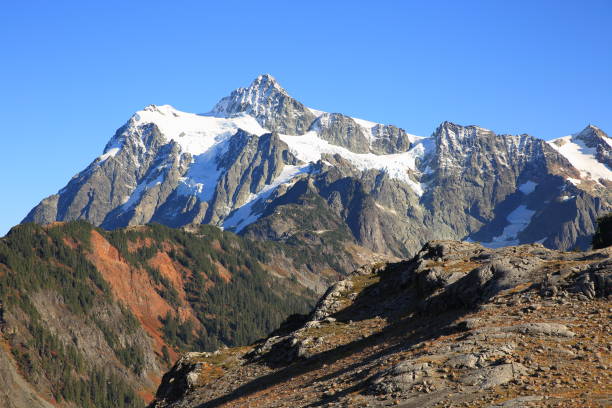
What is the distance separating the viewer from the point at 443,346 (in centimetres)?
4797

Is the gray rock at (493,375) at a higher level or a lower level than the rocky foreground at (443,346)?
lower

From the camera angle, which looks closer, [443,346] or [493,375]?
[493,375]

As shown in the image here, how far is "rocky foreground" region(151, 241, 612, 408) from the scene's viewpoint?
41.0m

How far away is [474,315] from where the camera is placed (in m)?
54.7

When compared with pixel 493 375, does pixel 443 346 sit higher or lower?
higher

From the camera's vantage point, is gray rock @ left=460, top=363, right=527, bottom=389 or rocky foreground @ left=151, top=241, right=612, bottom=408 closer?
gray rock @ left=460, top=363, right=527, bottom=389

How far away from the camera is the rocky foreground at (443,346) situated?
41.0 meters

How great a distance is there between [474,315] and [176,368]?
44.2 meters

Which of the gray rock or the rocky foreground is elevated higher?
the rocky foreground

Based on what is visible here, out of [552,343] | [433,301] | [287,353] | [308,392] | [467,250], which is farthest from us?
[467,250]

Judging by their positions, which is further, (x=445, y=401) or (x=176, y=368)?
(x=176, y=368)

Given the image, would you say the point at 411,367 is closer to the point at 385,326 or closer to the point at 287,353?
the point at 385,326

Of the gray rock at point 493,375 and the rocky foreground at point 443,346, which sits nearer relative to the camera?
the gray rock at point 493,375

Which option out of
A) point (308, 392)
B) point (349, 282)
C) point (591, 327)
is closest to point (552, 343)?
point (591, 327)
